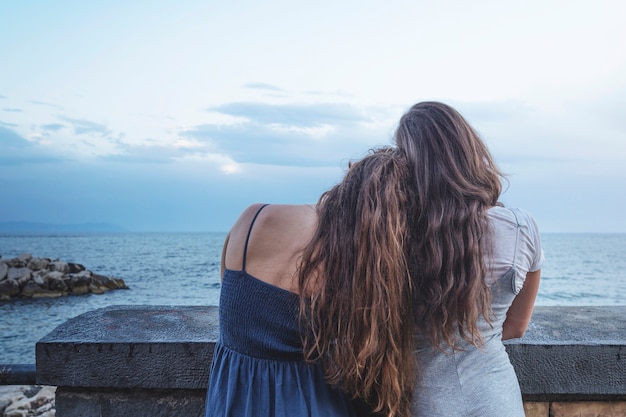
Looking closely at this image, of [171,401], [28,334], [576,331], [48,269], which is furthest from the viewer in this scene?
[48,269]

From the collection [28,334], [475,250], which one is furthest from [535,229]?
[28,334]

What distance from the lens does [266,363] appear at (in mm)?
1522

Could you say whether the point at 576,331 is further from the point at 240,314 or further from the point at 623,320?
the point at 240,314

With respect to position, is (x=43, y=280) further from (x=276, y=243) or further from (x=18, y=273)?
(x=276, y=243)

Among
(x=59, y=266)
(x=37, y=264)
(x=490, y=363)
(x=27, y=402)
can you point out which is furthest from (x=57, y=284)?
(x=490, y=363)

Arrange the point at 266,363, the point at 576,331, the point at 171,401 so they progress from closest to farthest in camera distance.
A: the point at 266,363 → the point at 171,401 → the point at 576,331

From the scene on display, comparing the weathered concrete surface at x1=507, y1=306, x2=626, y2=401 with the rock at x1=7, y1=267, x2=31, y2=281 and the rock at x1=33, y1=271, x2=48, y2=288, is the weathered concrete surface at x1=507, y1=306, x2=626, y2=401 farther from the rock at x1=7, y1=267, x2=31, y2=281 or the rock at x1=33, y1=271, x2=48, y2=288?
the rock at x1=7, y1=267, x2=31, y2=281

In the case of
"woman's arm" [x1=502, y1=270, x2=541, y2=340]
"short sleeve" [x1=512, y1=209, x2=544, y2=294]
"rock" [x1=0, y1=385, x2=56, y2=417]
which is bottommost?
"rock" [x1=0, y1=385, x2=56, y2=417]

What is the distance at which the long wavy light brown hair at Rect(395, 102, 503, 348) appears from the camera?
1407mm

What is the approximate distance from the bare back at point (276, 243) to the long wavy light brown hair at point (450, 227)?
32cm

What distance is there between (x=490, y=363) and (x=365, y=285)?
1.47 ft

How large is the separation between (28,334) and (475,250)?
19207 mm

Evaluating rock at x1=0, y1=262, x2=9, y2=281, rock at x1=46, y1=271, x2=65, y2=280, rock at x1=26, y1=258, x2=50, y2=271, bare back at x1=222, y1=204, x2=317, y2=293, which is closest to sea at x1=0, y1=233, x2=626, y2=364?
rock at x1=46, y1=271, x2=65, y2=280

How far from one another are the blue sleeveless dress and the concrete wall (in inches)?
15.8
